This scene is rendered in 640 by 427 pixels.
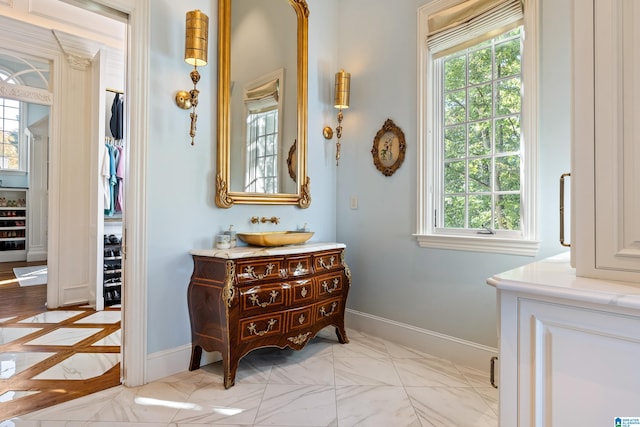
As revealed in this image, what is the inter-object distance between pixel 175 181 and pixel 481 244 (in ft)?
6.91

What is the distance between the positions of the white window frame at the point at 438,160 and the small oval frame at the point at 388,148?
19cm

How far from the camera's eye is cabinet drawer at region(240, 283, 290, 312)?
7.10 ft

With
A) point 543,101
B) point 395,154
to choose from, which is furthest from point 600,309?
point 395,154

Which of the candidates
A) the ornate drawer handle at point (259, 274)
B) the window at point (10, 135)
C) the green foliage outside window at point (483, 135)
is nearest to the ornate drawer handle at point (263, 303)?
the ornate drawer handle at point (259, 274)

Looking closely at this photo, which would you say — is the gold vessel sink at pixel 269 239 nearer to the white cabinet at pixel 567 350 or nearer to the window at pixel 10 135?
the white cabinet at pixel 567 350

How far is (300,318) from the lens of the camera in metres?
2.44

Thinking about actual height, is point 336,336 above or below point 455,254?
below

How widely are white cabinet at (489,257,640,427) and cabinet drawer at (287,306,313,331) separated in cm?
151

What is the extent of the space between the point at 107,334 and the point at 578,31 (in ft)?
12.3

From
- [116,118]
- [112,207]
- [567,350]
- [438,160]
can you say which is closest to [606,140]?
[567,350]

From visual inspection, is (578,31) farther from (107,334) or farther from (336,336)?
(107,334)

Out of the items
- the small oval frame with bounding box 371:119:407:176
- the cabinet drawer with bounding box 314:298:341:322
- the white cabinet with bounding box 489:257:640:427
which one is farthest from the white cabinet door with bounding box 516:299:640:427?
the small oval frame with bounding box 371:119:407:176

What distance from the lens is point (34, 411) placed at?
1.86m

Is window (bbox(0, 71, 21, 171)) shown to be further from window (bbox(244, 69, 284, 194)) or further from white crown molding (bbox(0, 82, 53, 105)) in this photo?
window (bbox(244, 69, 284, 194))
